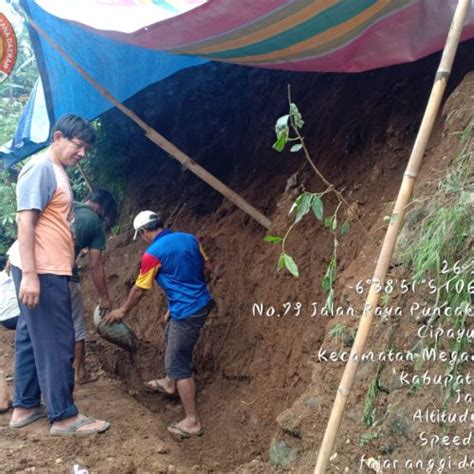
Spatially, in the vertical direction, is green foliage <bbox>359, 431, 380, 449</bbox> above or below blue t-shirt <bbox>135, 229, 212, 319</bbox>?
below

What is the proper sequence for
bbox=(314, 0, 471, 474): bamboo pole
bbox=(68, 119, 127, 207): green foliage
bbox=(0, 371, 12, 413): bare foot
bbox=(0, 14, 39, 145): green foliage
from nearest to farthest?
bbox=(314, 0, 471, 474): bamboo pole, bbox=(0, 371, 12, 413): bare foot, bbox=(68, 119, 127, 207): green foliage, bbox=(0, 14, 39, 145): green foliage

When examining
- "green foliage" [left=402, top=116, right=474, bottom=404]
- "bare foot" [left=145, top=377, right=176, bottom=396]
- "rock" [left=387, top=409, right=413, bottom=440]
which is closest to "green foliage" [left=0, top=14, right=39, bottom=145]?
"bare foot" [left=145, top=377, right=176, bottom=396]

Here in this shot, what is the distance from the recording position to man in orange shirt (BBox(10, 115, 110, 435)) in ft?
10.5

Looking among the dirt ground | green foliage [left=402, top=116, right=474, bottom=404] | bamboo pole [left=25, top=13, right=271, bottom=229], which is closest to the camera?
green foliage [left=402, top=116, right=474, bottom=404]

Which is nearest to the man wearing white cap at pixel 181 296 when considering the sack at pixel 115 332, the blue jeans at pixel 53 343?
the sack at pixel 115 332

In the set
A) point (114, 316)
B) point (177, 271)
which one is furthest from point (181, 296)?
point (114, 316)

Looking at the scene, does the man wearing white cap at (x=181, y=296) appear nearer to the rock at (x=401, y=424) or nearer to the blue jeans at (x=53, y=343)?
the blue jeans at (x=53, y=343)

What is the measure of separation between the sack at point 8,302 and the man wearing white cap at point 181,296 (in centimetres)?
87

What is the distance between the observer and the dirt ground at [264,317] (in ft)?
9.74

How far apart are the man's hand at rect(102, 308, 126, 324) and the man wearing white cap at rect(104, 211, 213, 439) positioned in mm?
89

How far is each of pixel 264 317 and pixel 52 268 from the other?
1.72 meters

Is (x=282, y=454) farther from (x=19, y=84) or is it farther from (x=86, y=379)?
(x=19, y=84)

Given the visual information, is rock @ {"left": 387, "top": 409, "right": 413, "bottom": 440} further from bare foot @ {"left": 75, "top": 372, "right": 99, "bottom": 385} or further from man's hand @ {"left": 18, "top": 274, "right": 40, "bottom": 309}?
bare foot @ {"left": 75, "top": 372, "right": 99, "bottom": 385}

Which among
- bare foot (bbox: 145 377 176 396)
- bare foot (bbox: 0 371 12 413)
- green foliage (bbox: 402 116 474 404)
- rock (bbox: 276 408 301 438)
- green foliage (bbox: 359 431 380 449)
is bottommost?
bare foot (bbox: 145 377 176 396)
